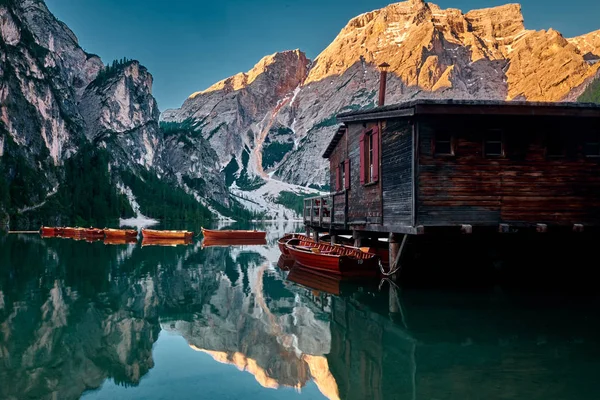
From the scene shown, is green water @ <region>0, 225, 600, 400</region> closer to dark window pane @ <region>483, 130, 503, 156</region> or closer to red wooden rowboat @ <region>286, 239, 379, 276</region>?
red wooden rowboat @ <region>286, 239, 379, 276</region>

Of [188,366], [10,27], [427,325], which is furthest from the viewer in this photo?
[10,27]

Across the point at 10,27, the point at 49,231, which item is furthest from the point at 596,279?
the point at 10,27

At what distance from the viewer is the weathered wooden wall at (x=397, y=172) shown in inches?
752

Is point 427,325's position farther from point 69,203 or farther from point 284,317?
point 69,203

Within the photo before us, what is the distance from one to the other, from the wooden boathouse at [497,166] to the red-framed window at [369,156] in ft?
7.04

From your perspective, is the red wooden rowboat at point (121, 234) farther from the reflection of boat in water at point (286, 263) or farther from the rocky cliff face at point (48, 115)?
the rocky cliff face at point (48, 115)

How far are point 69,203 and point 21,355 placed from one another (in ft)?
381

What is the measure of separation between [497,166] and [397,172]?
13.0ft

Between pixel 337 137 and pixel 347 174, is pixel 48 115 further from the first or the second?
pixel 347 174

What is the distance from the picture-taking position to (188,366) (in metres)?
10.7

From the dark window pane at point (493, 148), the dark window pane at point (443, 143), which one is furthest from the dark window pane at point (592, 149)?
the dark window pane at point (443, 143)

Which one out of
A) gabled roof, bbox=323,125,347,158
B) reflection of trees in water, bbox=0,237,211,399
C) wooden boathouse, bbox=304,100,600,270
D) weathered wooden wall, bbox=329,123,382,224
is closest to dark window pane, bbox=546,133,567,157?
wooden boathouse, bbox=304,100,600,270

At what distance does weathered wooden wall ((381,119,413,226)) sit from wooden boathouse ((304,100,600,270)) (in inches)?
3.2

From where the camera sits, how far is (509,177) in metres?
19.0
